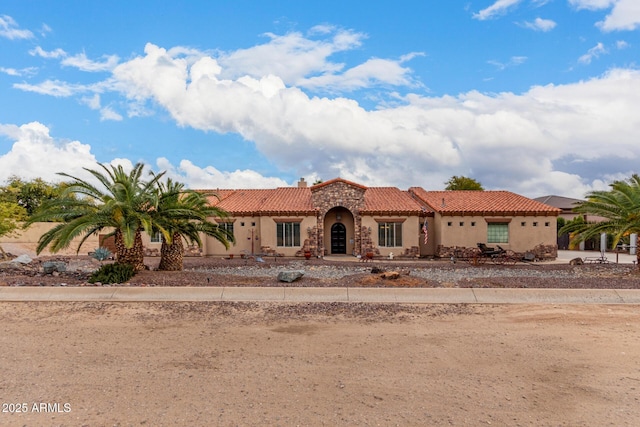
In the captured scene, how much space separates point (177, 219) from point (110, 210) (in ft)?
8.78

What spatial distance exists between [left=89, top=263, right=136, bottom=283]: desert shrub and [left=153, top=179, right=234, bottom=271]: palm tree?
1.59m

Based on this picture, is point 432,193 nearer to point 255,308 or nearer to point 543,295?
point 543,295

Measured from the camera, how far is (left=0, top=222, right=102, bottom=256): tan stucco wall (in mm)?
33375

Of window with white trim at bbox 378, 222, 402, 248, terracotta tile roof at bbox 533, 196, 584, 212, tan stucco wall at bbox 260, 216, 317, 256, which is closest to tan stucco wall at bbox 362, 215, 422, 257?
window with white trim at bbox 378, 222, 402, 248

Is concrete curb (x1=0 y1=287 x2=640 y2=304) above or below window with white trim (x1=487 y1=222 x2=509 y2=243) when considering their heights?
below

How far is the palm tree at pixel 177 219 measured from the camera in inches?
628

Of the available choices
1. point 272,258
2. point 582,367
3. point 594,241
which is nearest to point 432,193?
point 272,258

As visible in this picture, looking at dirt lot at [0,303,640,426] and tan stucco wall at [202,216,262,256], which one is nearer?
dirt lot at [0,303,640,426]

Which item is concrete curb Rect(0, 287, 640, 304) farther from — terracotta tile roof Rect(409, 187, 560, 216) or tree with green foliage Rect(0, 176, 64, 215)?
tree with green foliage Rect(0, 176, 64, 215)

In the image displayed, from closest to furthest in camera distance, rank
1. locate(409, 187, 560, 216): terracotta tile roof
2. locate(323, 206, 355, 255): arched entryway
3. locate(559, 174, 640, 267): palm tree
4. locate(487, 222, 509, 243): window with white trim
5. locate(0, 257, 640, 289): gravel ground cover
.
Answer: locate(0, 257, 640, 289): gravel ground cover, locate(559, 174, 640, 267): palm tree, locate(409, 187, 560, 216): terracotta tile roof, locate(487, 222, 509, 243): window with white trim, locate(323, 206, 355, 255): arched entryway

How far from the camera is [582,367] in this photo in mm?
7305

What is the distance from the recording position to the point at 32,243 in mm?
37656

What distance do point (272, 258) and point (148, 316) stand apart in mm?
16007

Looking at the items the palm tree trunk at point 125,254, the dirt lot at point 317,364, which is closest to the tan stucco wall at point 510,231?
the dirt lot at point 317,364
